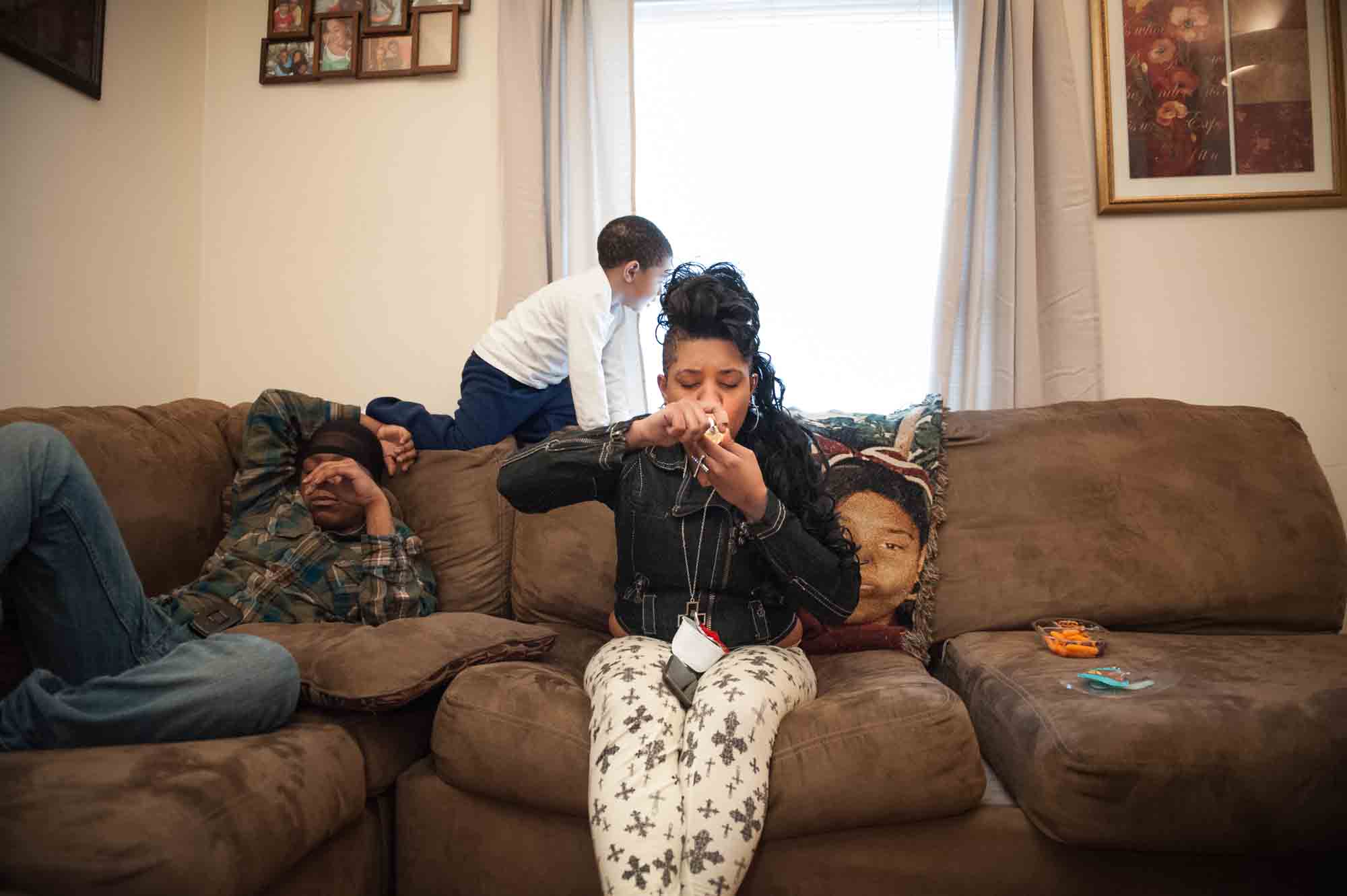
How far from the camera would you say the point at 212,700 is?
129 cm

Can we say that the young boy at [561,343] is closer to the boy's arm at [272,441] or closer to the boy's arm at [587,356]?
the boy's arm at [587,356]

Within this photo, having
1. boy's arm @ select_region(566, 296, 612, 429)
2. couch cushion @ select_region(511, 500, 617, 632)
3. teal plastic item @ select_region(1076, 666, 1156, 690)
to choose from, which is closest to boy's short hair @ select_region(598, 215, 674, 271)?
boy's arm @ select_region(566, 296, 612, 429)

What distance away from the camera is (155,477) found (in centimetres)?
197

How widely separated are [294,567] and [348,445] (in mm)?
335

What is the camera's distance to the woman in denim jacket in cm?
132

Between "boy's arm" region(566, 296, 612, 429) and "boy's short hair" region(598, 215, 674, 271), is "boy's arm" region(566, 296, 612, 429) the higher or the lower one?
the lower one

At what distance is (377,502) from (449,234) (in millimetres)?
1315

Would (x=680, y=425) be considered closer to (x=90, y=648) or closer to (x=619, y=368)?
(x=90, y=648)

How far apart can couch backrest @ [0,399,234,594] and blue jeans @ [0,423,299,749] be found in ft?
1.52

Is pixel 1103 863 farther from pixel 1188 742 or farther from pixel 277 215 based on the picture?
pixel 277 215

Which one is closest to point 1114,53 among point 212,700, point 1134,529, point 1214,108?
point 1214,108

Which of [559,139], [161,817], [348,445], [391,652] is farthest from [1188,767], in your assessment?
[559,139]

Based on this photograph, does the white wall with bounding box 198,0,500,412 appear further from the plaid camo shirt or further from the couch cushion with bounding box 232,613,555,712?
the couch cushion with bounding box 232,613,555,712

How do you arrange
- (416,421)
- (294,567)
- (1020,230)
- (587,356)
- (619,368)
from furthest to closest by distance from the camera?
(619,368)
(1020,230)
(587,356)
(416,421)
(294,567)
